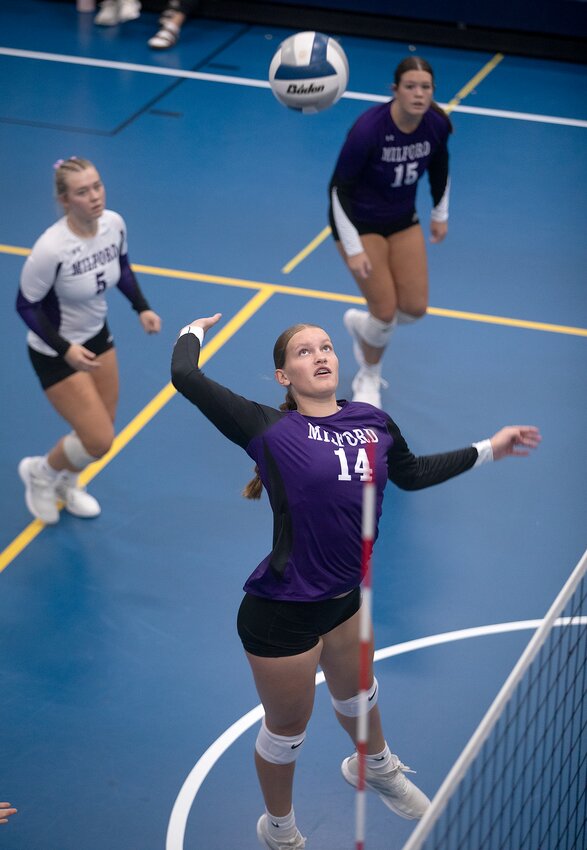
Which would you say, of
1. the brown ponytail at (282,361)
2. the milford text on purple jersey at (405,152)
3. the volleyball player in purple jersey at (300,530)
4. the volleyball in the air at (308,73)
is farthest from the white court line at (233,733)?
the volleyball in the air at (308,73)

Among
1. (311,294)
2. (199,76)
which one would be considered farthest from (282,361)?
(199,76)

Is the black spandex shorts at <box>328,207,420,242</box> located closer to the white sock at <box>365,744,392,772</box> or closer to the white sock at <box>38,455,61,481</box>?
the white sock at <box>38,455,61,481</box>

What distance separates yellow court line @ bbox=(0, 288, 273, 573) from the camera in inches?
290

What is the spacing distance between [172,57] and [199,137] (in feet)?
8.95

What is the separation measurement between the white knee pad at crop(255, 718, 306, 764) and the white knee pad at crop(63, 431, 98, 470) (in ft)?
9.31

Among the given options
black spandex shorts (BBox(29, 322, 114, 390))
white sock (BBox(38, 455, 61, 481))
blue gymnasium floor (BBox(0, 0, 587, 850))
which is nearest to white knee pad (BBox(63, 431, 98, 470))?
white sock (BBox(38, 455, 61, 481))

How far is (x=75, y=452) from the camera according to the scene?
730cm

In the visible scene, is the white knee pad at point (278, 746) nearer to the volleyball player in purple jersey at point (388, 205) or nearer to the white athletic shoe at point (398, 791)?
the white athletic shoe at point (398, 791)

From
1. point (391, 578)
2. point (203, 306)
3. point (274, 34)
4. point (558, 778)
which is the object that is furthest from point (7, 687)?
point (274, 34)

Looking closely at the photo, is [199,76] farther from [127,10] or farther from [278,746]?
[278,746]

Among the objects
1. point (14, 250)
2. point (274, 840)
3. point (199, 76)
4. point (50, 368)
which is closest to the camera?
point (274, 840)

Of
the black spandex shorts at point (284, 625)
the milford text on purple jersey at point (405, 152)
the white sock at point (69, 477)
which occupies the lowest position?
the white sock at point (69, 477)

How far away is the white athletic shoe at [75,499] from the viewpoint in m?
7.61

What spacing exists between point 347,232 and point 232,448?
1.73 metres
